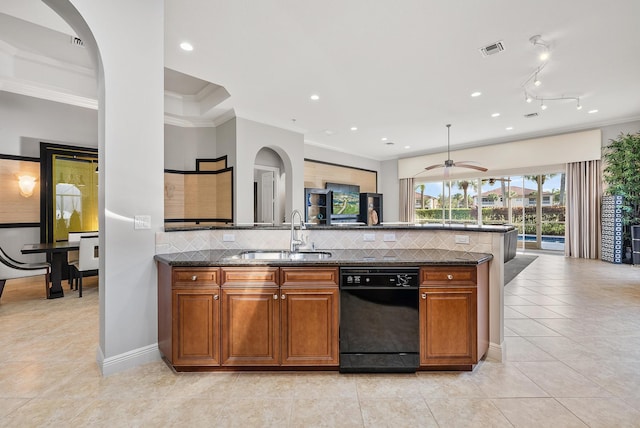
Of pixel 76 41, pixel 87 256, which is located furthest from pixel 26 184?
pixel 76 41

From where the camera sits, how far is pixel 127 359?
2.33m

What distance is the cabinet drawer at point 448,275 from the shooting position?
2.22 metres

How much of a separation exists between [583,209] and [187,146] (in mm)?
9350

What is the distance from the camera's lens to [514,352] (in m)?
2.59

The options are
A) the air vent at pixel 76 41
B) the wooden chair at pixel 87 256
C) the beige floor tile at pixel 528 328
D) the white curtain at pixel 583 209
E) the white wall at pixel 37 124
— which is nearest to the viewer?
the beige floor tile at pixel 528 328

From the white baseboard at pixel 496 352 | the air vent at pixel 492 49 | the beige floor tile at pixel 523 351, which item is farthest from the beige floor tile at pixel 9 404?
the air vent at pixel 492 49

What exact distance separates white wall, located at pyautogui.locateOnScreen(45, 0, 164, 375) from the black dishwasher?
162cm

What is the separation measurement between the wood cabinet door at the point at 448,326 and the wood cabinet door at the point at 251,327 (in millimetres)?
1116

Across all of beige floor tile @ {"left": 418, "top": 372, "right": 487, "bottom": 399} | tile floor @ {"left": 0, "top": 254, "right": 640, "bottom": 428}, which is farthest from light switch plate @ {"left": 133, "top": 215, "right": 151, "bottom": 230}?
beige floor tile @ {"left": 418, "top": 372, "right": 487, "bottom": 399}

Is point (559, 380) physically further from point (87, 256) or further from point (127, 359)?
point (87, 256)

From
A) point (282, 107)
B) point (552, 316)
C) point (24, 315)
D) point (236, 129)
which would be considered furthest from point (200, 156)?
point (552, 316)

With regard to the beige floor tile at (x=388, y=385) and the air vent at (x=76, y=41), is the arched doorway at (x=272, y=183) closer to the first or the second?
the air vent at (x=76, y=41)

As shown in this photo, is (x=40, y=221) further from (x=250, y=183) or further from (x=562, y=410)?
(x=562, y=410)

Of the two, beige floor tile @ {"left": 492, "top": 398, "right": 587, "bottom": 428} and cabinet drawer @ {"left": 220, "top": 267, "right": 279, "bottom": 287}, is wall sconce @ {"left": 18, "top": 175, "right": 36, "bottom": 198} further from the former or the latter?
beige floor tile @ {"left": 492, "top": 398, "right": 587, "bottom": 428}
